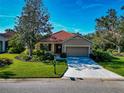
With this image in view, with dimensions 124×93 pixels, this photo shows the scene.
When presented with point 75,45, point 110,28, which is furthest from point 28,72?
point 110,28

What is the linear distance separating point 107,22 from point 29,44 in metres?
27.0

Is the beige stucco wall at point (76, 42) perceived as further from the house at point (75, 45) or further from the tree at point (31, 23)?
the tree at point (31, 23)

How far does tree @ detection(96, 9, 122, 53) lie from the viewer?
45906 mm

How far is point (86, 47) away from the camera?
33000mm

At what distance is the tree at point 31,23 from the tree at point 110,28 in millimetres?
22912

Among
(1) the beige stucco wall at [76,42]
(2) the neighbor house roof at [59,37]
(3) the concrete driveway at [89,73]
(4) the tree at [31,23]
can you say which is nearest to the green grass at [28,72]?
(3) the concrete driveway at [89,73]

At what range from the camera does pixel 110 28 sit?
48.2 meters

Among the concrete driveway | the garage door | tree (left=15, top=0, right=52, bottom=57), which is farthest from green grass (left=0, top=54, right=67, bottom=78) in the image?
the garage door

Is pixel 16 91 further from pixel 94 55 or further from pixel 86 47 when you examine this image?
pixel 86 47

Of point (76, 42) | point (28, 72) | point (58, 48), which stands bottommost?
point (28, 72)

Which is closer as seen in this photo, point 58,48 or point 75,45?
point 75,45

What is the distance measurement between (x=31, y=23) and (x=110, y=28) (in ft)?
87.4

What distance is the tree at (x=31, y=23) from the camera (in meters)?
27.7

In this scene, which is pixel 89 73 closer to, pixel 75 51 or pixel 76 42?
pixel 76 42
